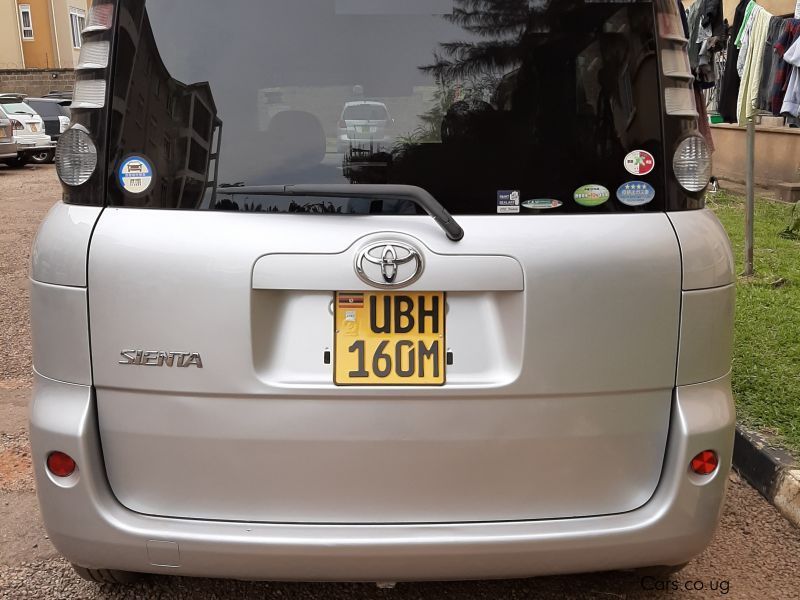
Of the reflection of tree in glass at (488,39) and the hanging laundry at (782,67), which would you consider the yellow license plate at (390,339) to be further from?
the hanging laundry at (782,67)

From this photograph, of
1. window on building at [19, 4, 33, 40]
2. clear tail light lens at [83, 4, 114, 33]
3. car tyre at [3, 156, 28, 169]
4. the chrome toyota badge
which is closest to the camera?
the chrome toyota badge

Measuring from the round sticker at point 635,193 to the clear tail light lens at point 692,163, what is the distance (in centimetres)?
9

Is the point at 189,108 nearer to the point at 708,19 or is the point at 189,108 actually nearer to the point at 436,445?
the point at 436,445

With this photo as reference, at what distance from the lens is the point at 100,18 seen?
2119 millimetres

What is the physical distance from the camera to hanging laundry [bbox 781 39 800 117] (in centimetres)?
706

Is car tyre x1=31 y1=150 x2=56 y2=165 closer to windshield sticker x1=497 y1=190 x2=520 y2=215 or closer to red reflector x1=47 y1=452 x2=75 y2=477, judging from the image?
red reflector x1=47 y1=452 x2=75 y2=477

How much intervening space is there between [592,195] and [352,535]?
108 cm

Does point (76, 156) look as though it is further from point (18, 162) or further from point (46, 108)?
point (46, 108)

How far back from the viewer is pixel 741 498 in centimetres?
343

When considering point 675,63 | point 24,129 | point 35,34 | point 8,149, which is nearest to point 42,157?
point 24,129

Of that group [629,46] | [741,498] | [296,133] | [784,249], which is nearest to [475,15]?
[629,46]

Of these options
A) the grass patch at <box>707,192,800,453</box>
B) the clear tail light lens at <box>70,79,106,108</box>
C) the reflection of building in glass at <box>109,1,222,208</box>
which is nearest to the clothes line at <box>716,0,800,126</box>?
the grass patch at <box>707,192,800,453</box>

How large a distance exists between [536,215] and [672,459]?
0.75 metres

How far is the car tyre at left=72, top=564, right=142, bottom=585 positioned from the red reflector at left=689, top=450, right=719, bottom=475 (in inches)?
68.2
